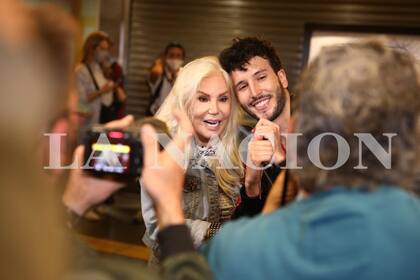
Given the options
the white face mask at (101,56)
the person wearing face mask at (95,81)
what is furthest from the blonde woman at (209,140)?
the white face mask at (101,56)

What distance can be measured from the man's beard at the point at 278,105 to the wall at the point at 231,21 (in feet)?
14.8

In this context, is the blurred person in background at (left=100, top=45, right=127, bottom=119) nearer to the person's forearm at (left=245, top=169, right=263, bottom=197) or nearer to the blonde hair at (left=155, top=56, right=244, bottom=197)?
the blonde hair at (left=155, top=56, right=244, bottom=197)

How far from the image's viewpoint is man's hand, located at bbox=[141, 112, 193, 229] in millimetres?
1102

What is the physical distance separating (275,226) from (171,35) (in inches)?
246

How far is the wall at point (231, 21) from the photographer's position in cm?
637

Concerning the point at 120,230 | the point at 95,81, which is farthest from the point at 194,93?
the point at 95,81

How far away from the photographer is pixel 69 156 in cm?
120

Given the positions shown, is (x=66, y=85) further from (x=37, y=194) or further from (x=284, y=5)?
(x=284, y=5)

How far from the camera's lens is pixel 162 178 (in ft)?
3.67

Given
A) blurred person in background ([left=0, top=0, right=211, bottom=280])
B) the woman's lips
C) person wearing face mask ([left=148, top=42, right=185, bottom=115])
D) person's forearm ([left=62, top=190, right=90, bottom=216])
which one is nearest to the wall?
person wearing face mask ([left=148, top=42, right=185, bottom=115])

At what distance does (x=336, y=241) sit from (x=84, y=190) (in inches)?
20.5

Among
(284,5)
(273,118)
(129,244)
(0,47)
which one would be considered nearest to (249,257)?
(0,47)

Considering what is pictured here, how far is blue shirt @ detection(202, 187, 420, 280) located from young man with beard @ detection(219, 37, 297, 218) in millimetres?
788

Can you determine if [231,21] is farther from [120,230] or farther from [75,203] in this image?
[75,203]
